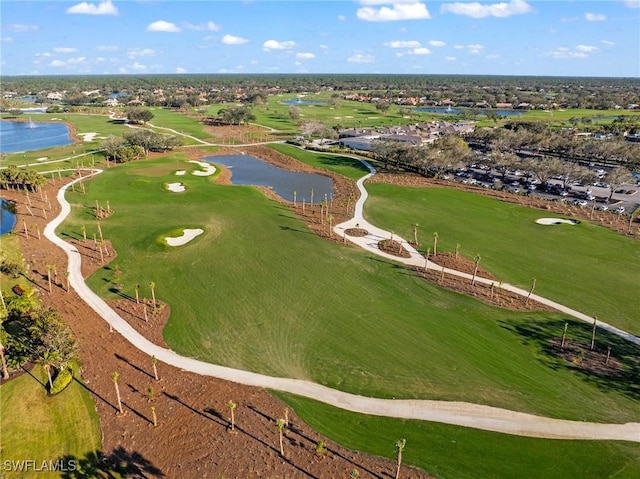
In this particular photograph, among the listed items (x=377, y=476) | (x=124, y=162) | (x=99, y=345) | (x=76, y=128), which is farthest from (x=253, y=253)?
Answer: (x=76, y=128)

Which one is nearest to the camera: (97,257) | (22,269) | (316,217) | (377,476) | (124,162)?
(377,476)

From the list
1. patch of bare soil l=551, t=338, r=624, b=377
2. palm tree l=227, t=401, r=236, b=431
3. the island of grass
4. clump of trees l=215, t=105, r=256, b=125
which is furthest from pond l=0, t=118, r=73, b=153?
patch of bare soil l=551, t=338, r=624, b=377

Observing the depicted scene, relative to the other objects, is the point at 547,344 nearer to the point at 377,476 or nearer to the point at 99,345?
the point at 377,476

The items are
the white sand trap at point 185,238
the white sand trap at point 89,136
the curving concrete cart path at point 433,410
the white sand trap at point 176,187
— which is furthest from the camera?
the white sand trap at point 89,136

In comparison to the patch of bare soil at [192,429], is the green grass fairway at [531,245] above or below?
above

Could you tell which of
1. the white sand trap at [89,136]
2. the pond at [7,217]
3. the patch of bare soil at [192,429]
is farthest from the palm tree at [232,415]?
the white sand trap at [89,136]

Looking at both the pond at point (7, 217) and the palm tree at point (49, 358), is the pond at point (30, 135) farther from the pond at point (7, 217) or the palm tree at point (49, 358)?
the palm tree at point (49, 358)

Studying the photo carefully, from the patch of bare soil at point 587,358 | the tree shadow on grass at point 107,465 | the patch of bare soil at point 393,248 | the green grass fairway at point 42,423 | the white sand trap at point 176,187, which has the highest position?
the white sand trap at point 176,187
